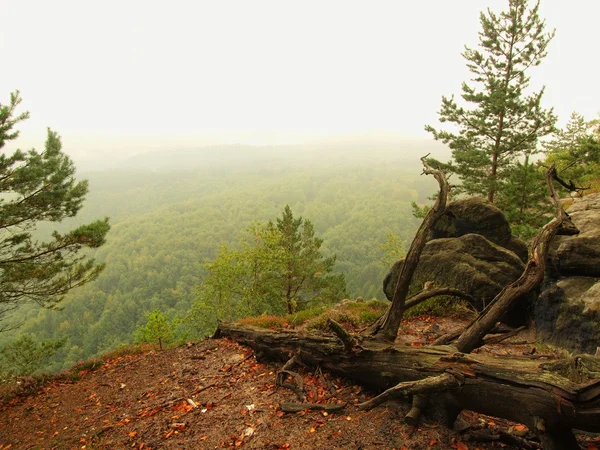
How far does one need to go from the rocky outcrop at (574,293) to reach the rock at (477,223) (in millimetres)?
3516

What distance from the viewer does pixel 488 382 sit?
394 cm

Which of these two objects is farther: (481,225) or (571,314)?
(481,225)

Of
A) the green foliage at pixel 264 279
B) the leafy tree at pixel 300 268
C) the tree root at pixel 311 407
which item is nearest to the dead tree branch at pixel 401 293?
the tree root at pixel 311 407

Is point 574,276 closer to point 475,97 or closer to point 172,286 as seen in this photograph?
point 475,97

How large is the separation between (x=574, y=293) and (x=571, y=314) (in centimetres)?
58

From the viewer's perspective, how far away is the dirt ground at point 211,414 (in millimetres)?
4480

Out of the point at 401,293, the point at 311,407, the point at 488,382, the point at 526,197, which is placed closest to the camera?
the point at 488,382

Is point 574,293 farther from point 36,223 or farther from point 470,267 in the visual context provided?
point 36,223

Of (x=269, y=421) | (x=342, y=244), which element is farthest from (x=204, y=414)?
(x=342, y=244)

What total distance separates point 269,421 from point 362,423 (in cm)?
157

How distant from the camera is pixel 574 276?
311 inches

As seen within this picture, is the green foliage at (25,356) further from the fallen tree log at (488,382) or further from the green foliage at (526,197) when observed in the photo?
the green foliage at (526,197)

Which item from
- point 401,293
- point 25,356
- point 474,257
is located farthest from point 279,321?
point 25,356

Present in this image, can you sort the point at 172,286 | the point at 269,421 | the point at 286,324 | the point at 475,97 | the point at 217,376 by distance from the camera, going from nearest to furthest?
the point at 269,421 → the point at 217,376 → the point at 286,324 → the point at 475,97 → the point at 172,286
